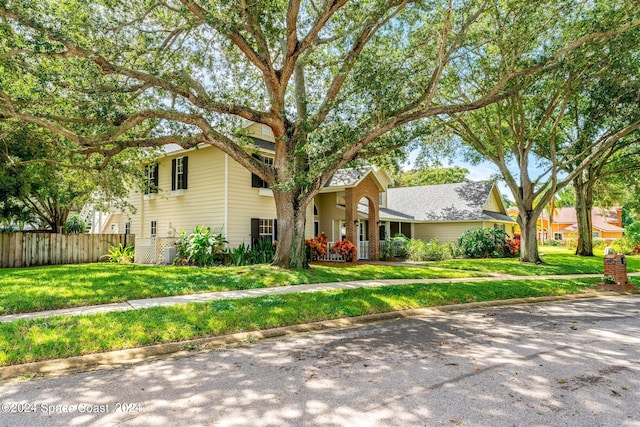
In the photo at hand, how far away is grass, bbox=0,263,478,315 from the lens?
788 cm

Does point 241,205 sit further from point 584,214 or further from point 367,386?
point 584,214

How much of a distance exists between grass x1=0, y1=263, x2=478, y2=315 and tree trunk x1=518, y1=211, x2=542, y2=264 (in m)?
7.64

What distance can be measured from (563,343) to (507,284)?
233 inches

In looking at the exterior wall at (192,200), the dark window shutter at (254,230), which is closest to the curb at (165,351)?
the dark window shutter at (254,230)

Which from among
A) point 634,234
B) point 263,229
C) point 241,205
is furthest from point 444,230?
point 634,234

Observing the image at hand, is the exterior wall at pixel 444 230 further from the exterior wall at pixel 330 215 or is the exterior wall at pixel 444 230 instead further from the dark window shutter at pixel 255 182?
the dark window shutter at pixel 255 182

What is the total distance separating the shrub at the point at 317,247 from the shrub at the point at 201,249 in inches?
155

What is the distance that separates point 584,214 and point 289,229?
24.0m

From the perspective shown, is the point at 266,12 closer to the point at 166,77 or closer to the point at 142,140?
the point at 166,77

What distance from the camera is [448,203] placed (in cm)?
2852

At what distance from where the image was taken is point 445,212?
2752cm

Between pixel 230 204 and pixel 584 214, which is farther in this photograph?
pixel 584 214

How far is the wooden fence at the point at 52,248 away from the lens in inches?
643

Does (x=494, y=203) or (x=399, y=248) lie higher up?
(x=494, y=203)
